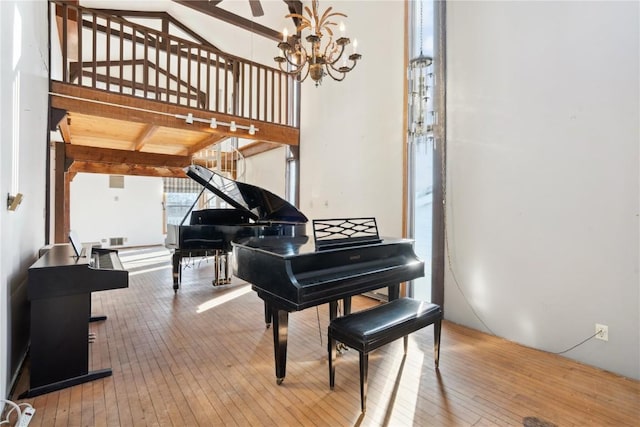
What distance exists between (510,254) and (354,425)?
6.63 feet

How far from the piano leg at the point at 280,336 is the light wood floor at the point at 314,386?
10 centimetres

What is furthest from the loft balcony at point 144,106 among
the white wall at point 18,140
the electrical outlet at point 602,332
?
the electrical outlet at point 602,332

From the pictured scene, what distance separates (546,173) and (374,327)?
6.42ft

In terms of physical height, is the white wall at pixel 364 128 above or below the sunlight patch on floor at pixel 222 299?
above

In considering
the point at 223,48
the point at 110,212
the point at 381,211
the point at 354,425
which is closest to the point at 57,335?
the point at 354,425

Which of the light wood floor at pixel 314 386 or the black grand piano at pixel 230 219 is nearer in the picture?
the light wood floor at pixel 314 386

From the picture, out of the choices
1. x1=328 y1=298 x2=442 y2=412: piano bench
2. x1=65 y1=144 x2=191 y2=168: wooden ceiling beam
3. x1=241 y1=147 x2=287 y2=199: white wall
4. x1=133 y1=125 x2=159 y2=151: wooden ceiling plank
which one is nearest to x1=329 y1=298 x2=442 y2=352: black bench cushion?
x1=328 y1=298 x2=442 y2=412: piano bench

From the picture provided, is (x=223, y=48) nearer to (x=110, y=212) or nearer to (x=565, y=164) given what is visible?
(x=110, y=212)

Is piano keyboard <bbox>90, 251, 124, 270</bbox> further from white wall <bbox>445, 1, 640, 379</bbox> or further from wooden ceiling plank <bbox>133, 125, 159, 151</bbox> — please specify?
white wall <bbox>445, 1, 640, 379</bbox>

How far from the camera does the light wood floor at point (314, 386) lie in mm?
1808

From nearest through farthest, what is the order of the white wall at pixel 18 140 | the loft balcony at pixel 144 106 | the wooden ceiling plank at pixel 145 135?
the white wall at pixel 18 140 < the loft balcony at pixel 144 106 < the wooden ceiling plank at pixel 145 135

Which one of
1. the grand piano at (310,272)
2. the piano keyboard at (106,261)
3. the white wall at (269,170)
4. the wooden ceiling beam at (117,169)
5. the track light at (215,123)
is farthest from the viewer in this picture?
the wooden ceiling beam at (117,169)

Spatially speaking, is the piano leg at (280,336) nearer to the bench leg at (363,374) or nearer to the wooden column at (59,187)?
the bench leg at (363,374)

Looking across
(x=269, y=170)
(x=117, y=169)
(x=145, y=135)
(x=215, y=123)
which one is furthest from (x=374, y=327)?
(x=117, y=169)
